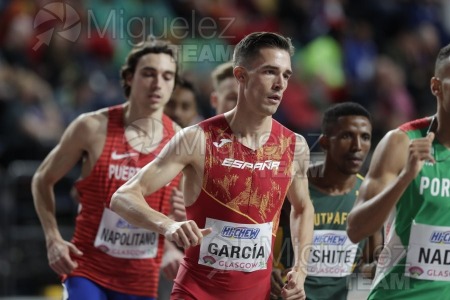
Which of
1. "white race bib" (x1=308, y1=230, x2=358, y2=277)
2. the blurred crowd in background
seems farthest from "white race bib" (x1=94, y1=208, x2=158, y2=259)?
the blurred crowd in background

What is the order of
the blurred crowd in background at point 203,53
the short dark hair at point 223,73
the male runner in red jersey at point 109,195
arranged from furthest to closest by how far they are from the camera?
the blurred crowd in background at point 203,53, the short dark hair at point 223,73, the male runner in red jersey at point 109,195

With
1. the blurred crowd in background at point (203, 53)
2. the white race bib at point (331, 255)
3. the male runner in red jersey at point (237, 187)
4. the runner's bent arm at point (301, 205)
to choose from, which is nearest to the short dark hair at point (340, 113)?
the white race bib at point (331, 255)

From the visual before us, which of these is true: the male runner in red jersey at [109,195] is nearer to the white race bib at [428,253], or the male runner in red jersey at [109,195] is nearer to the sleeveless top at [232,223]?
the sleeveless top at [232,223]

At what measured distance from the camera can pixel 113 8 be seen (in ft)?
41.1

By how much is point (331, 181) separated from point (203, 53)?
631 centimetres

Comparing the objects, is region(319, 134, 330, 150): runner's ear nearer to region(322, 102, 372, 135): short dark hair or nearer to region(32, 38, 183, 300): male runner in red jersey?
region(322, 102, 372, 135): short dark hair

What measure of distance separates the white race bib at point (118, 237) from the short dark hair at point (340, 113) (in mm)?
1474

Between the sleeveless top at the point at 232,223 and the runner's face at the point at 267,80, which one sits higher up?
the runner's face at the point at 267,80

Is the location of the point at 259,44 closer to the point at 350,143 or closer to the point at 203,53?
Answer: the point at 350,143

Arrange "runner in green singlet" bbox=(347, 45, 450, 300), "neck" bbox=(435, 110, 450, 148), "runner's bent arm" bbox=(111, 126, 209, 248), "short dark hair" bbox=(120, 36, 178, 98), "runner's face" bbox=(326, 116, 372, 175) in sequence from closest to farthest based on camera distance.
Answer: "runner's bent arm" bbox=(111, 126, 209, 248)
"runner in green singlet" bbox=(347, 45, 450, 300)
"neck" bbox=(435, 110, 450, 148)
"runner's face" bbox=(326, 116, 372, 175)
"short dark hair" bbox=(120, 36, 178, 98)

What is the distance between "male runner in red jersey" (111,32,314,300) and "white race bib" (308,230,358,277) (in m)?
0.95

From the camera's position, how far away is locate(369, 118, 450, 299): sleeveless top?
5.28 metres

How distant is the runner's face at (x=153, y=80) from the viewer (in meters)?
6.93

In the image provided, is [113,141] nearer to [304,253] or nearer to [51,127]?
[304,253]
